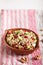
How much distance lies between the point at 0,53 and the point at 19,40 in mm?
102

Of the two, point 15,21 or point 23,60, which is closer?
point 23,60

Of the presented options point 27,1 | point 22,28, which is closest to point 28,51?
point 22,28

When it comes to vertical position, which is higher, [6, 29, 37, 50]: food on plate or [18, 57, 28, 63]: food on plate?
[6, 29, 37, 50]: food on plate

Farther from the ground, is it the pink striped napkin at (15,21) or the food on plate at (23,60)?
the pink striped napkin at (15,21)

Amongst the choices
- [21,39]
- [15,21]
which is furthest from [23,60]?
[15,21]

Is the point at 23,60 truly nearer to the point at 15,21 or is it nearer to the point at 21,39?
the point at 21,39

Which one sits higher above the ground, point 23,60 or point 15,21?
point 15,21

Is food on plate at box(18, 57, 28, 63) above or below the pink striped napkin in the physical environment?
below

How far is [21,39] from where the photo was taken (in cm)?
99

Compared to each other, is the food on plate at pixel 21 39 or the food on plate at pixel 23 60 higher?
the food on plate at pixel 21 39

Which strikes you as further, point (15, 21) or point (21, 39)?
point (15, 21)

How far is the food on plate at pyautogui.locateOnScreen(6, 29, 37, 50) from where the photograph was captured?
3.16 feet

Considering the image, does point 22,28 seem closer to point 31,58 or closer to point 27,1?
point 31,58

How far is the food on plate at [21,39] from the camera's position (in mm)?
964
